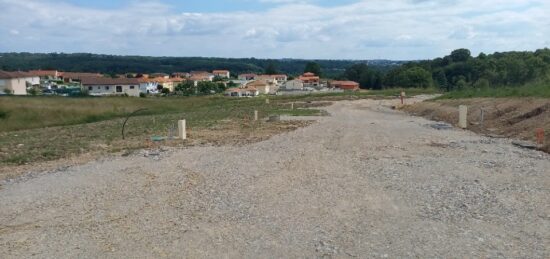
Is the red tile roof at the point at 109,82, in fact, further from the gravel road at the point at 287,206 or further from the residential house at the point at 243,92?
the gravel road at the point at 287,206

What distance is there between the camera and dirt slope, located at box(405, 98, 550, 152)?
2144 cm

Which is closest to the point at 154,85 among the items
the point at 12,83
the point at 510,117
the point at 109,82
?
the point at 109,82

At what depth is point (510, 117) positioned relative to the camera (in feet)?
82.1

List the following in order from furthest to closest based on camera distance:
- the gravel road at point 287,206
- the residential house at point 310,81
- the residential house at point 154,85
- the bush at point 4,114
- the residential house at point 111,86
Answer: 1. the residential house at point 310,81
2. the residential house at point 154,85
3. the residential house at point 111,86
4. the bush at point 4,114
5. the gravel road at point 287,206

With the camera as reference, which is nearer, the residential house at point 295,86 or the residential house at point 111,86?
the residential house at point 111,86

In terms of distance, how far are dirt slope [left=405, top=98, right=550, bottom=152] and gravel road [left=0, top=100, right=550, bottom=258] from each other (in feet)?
14.9

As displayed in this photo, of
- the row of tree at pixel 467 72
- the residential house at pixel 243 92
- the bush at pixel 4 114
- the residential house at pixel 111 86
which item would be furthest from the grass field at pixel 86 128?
the residential house at pixel 111 86

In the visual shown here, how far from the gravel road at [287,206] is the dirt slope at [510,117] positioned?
4.55m

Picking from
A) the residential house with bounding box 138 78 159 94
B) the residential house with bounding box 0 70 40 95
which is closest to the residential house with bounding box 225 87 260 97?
the residential house with bounding box 138 78 159 94

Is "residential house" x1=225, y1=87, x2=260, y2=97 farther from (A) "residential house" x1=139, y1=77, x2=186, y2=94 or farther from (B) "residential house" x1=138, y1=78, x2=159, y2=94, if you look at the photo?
(A) "residential house" x1=139, y1=77, x2=186, y2=94

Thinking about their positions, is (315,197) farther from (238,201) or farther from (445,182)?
(445,182)

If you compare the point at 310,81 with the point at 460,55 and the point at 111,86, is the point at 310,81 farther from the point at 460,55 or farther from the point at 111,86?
the point at 111,86

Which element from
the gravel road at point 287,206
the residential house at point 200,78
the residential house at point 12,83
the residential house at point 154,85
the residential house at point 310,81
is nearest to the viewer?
the gravel road at point 287,206

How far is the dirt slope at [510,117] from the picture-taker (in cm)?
2144
